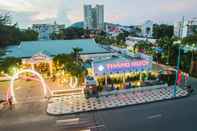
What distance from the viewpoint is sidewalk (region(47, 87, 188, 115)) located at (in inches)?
816

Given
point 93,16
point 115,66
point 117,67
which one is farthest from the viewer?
point 93,16

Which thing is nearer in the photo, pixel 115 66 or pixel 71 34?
pixel 115 66

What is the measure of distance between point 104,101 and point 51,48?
21.5 meters

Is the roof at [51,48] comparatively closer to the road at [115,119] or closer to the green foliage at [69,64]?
the green foliage at [69,64]

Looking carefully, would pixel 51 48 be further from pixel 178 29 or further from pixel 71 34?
pixel 178 29

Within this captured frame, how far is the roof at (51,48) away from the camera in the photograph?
36.8 meters

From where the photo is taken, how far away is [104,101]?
22688mm

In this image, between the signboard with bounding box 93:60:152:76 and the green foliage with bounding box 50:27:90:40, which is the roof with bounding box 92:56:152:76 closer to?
the signboard with bounding box 93:60:152:76

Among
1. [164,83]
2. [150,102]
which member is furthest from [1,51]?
[164,83]

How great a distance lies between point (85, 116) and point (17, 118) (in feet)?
22.2

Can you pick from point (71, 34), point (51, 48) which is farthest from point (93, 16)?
point (51, 48)

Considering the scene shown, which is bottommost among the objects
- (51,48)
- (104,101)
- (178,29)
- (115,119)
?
A: (115,119)

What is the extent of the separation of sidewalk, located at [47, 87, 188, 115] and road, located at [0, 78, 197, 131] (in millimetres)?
858

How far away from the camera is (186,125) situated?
655 inches
